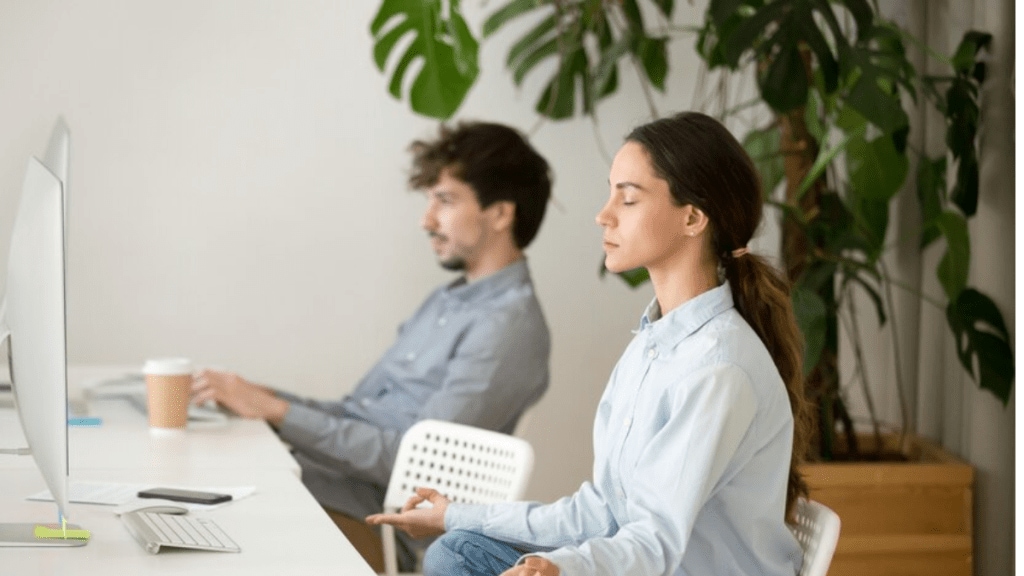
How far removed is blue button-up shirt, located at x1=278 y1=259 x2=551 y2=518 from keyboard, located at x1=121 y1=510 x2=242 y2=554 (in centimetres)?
98

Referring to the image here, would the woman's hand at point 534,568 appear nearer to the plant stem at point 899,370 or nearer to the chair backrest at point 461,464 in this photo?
the chair backrest at point 461,464

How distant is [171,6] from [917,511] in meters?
2.31

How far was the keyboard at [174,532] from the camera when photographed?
62.5 inches

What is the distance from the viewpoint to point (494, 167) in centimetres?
297

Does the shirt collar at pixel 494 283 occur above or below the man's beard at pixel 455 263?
below

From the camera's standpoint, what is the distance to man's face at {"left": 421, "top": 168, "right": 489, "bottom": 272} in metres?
2.96

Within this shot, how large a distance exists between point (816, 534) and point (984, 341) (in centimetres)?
138

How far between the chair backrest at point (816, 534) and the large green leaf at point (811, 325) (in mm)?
1123

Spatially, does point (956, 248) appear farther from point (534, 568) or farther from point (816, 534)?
point (534, 568)

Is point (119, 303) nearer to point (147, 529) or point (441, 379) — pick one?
point (441, 379)

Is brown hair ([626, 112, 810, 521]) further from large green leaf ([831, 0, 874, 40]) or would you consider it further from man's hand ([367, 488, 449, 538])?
large green leaf ([831, 0, 874, 40])

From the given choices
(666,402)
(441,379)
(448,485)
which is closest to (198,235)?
(441,379)

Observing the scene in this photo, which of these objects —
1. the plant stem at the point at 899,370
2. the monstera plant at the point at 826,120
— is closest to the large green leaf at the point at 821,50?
the monstera plant at the point at 826,120

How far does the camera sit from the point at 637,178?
6.12 ft
